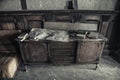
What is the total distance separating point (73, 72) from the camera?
219 cm

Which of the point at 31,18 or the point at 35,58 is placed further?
the point at 31,18

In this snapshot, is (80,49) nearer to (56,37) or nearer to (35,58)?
(56,37)

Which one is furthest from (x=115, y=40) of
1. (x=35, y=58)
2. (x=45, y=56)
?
(x=35, y=58)

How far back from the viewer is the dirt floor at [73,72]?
6.75 feet

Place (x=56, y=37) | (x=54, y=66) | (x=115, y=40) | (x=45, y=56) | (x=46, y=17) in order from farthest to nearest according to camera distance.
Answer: (x=115, y=40)
(x=54, y=66)
(x=46, y=17)
(x=45, y=56)
(x=56, y=37)

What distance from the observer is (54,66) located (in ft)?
7.75

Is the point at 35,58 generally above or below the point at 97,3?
below

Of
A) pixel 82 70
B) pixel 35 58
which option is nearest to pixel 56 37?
pixel 35 58

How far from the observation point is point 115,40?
8.29 feet

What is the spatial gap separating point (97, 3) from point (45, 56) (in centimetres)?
149

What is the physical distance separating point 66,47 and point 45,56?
454mm

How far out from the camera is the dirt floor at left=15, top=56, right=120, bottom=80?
2057 millimetres

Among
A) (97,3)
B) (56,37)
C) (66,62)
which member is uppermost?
(97,3)

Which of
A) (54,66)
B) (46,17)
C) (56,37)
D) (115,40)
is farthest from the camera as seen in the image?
(115,40)
